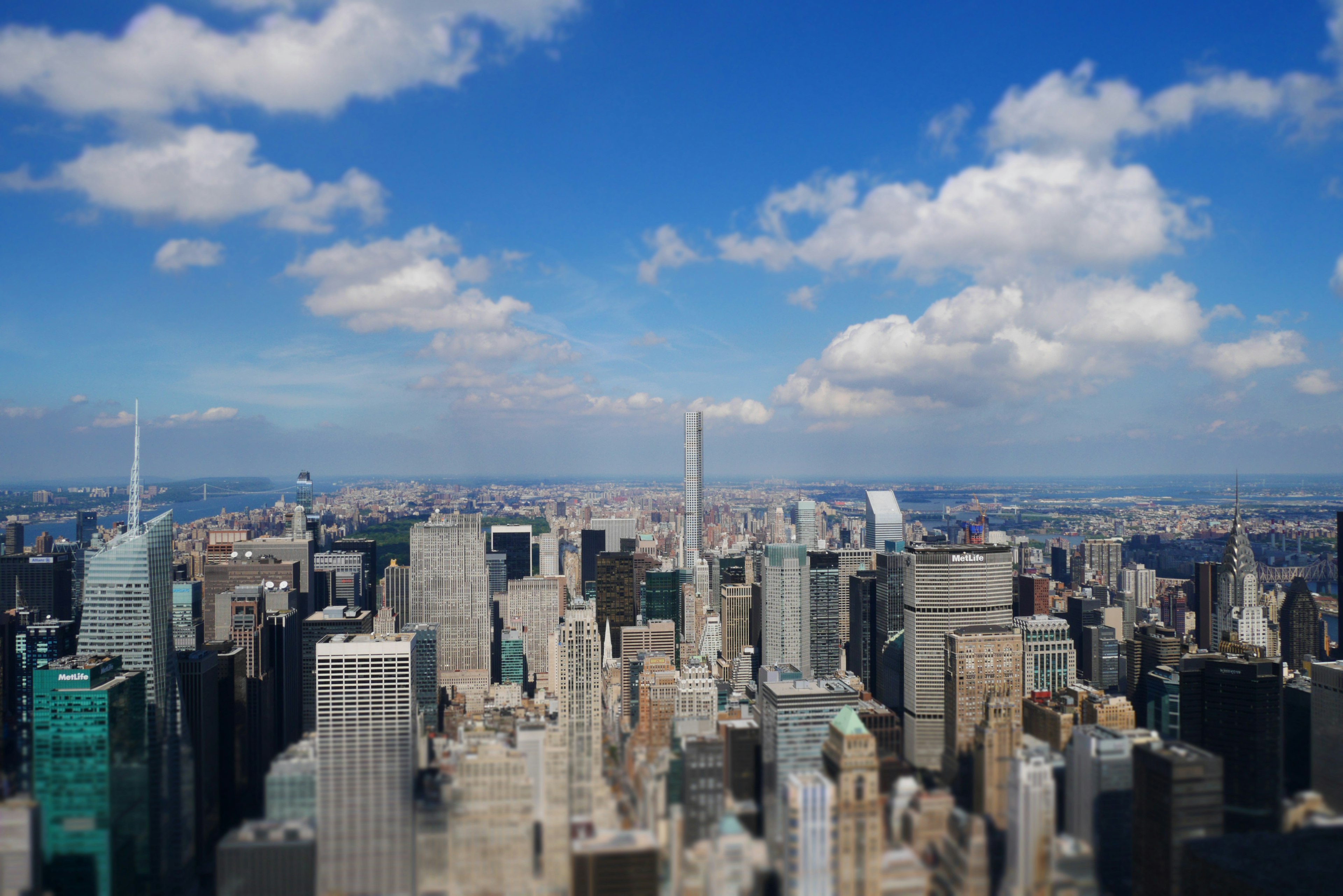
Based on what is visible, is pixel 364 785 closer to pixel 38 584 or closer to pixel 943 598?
pixel 943 598

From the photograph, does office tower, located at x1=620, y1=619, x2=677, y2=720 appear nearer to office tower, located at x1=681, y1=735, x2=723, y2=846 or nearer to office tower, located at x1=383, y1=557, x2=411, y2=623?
office tower, located at x1=383, y1=557, x2=411, y2=623

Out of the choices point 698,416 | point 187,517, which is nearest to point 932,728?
point 698,416

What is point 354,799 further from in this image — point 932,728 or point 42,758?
point 932,728

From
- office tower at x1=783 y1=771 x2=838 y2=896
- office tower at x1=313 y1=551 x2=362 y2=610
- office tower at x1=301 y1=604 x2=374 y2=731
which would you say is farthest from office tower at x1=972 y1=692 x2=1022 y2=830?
office tower at x1=313 y1=551 x2=362 y2=610

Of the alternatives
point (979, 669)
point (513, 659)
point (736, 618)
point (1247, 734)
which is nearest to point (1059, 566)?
point (736, 618)

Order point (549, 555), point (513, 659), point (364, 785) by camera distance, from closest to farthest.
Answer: point (364, 785)
point (513, 659)
point (549, 555)

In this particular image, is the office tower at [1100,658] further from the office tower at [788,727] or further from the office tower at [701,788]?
the office tower at [701,788]
